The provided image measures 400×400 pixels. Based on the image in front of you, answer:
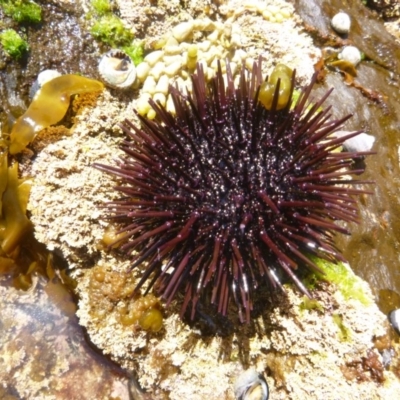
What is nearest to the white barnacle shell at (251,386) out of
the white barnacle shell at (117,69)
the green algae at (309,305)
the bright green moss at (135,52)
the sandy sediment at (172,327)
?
the sandy sediment at (172,327)

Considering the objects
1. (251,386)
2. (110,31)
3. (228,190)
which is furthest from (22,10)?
(251,386)

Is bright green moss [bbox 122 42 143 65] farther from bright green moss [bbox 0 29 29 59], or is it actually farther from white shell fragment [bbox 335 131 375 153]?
white shell fragment [bbox 335 131 375 153]

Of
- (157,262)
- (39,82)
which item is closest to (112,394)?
(157,262)

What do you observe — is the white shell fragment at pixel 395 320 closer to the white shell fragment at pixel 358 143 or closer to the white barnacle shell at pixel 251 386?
the white barnacle shell at pixel 251 386

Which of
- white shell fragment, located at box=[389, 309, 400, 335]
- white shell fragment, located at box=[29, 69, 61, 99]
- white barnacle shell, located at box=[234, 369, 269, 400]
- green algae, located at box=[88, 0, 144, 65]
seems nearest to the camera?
white barnacle shell, located at box=[234, 369, 269, 400]

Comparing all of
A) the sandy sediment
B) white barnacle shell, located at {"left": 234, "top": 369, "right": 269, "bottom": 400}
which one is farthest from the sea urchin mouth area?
white barnacle shell, located at {"left": 234, "top": 369, "right": 269, "bottom": 400}

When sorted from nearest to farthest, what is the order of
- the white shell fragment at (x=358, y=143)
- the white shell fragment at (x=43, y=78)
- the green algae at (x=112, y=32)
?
the white shell fragment at (x=43, y=78) → the green algae at (x=112, y=32) → the white shell fragment at (x=358, y=143)
